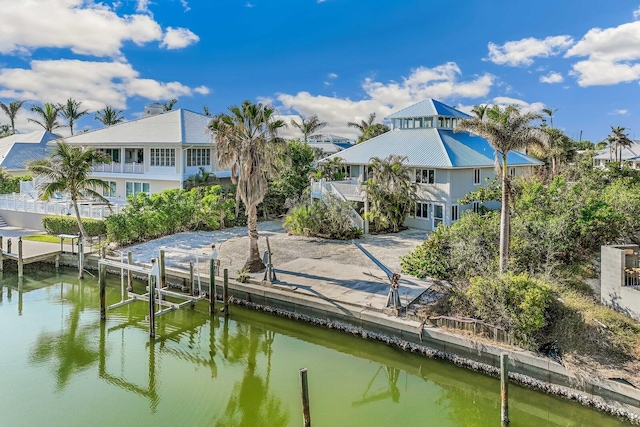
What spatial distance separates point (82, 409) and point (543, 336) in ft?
38.7

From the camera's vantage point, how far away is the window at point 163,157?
102 feet

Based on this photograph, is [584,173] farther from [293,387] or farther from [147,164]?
[147,164]

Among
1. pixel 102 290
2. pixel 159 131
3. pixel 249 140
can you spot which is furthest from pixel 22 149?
pixel 249 140

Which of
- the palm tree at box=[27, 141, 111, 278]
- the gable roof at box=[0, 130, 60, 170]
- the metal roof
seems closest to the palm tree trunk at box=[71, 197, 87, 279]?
the palm tree at box=[27, 141, 111, 278]

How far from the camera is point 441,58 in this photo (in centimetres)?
3431

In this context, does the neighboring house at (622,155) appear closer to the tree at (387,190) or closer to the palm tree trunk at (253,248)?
the tree at (387,190)

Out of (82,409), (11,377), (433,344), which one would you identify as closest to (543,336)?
(433,344)

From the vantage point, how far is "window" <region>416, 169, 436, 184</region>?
2667 centimetres

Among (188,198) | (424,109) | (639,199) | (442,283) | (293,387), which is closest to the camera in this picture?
(293,387)

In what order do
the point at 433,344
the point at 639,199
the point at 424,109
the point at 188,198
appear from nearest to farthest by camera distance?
the point at 433,344 → the point at 639,199 → the point at 188,198 → the point at 424,109

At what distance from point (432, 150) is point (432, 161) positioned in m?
1.71

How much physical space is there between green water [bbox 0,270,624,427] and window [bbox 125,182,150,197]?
16.2 m

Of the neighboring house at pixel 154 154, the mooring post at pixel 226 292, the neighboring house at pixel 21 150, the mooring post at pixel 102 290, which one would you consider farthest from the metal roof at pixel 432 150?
the neighboring house at pixel 21 150

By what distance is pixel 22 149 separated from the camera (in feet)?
143
